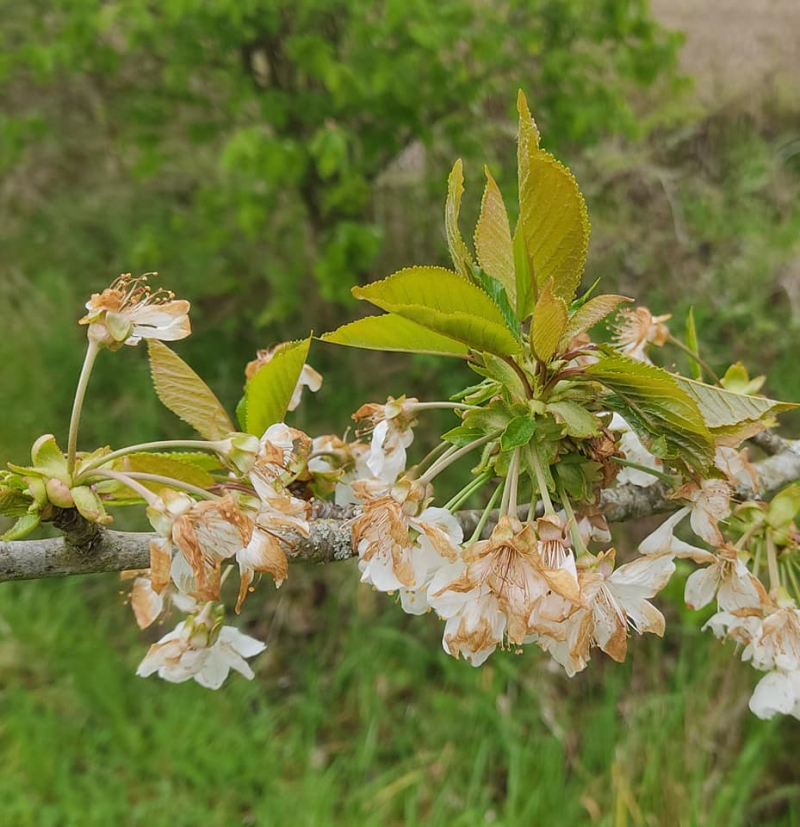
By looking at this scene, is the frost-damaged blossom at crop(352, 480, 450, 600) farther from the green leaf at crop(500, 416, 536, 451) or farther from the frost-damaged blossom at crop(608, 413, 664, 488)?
the frost-damaged blossom at crop(608, 413, 664, 488)

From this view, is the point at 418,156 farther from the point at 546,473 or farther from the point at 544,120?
the point at 546,473

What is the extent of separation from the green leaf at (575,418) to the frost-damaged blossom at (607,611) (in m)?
0.10

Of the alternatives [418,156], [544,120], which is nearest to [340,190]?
[544,120]

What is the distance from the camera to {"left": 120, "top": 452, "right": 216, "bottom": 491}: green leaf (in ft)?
1.92

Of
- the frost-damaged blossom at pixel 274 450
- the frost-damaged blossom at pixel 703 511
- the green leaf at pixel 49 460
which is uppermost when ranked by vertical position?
the green leaf at pixel 49 460

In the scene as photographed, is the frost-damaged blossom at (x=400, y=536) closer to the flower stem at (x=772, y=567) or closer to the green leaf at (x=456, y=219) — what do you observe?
the green leaf at (x=456, y=219)

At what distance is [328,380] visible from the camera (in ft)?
Result: 9.25

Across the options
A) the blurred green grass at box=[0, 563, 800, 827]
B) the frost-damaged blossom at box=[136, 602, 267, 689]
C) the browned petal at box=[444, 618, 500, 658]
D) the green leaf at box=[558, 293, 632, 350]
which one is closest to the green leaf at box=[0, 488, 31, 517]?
the frost-damaged blossom at box=[136, 602, 267, 689]

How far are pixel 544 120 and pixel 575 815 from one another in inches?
84.2

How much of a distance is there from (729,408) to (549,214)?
22cm

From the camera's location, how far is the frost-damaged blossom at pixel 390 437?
67 centimetres

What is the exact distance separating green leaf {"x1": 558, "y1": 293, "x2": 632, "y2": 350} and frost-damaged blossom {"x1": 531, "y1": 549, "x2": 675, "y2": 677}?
0.18 m

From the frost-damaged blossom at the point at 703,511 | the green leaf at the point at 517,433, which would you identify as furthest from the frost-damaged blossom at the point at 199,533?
the frost-damaged blossom at the point at 703,511

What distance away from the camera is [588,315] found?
0.60 metres
